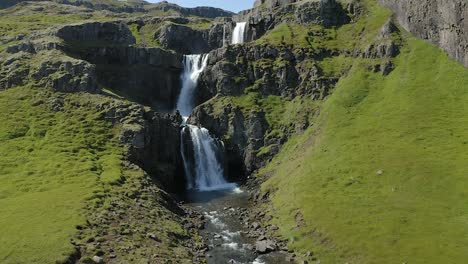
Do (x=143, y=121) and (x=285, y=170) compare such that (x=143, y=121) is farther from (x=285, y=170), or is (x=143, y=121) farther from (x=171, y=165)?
(x=285, y=170)

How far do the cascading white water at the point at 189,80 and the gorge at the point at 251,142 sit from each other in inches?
17.0

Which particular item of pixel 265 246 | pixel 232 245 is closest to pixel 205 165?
pixel 232 245

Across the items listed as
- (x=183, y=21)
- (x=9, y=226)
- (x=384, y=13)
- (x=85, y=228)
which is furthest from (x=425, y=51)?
(x=183, y=21)

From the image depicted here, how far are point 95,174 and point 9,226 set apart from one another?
20621 millimetres

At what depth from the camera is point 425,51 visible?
358 ft

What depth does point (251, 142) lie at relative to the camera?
104 meters

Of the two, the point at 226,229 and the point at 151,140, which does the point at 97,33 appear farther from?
the point at 226,229

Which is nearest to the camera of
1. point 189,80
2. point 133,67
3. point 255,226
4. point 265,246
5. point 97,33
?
point 265,246

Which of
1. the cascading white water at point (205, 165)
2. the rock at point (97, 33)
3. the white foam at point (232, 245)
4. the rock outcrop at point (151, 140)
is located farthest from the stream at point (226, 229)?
the rock at point (97, 33)

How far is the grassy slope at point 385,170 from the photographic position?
184 ft

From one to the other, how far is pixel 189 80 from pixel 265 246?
259 feet

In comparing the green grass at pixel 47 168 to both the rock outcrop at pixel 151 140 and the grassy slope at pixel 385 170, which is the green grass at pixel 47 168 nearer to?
the rock outcrop at pixel 151 140

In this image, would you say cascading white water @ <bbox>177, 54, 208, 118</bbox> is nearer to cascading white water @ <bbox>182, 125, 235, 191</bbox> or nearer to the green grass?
cascading white water @ <bbox>182, 125, 235, 191</bbox>

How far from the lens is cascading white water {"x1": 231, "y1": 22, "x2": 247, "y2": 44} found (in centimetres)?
15000
